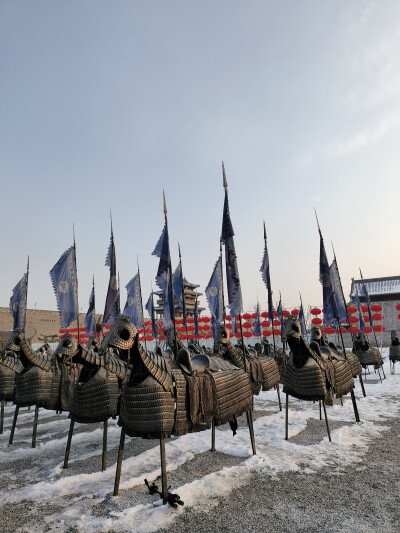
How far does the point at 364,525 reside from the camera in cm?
330

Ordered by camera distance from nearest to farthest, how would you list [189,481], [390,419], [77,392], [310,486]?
[310,486] < [189,481] < [77,392] < [390,419]

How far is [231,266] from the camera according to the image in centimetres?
758

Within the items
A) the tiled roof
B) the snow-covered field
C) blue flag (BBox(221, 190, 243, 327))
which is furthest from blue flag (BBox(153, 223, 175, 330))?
the tiled roof

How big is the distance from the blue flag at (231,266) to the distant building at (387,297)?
30189 mm

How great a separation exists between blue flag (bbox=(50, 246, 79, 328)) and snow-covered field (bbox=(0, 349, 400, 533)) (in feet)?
11.3

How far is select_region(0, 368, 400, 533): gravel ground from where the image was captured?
3.40 m

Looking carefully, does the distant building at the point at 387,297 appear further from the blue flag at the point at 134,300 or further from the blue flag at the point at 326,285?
the blue flag at the point at 134,300

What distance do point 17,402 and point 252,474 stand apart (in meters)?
5.15

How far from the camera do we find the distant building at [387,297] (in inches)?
1389

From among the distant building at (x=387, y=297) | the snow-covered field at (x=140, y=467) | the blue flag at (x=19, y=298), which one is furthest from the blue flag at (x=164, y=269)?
the distant building at (x=387, y=297)

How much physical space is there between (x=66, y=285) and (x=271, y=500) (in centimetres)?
886

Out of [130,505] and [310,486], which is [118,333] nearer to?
[130,505]

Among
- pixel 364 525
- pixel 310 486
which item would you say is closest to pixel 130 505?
pixel 310 486

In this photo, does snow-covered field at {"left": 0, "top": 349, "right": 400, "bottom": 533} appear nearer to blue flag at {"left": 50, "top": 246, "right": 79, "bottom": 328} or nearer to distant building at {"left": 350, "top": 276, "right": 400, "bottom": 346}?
blue flag at {"left": 50, "top": 246, "right": 79, "bottom": 328}
